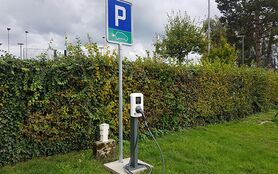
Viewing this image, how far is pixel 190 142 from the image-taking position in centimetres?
607

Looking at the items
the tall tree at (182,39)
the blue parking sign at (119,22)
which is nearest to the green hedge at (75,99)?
the blue parking sign at (119,22)

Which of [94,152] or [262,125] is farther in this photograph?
[262,125]

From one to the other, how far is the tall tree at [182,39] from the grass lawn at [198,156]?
31.2 feet

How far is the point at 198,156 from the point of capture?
16.9ft

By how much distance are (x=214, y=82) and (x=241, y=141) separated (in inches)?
105

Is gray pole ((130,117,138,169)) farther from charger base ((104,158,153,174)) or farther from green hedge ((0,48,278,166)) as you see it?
green hedge ((0,48,278,166))

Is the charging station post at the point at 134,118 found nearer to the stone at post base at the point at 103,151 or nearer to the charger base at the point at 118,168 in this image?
the charger base at the point at 118,168

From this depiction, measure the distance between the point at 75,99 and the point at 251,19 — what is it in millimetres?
28085

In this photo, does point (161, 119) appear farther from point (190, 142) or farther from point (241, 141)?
point (241, 141)

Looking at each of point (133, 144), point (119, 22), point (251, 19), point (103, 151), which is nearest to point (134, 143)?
point (133, 144)

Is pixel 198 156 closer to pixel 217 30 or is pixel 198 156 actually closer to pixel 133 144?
pixel 133 144

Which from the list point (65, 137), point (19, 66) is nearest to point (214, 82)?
point (65, 137)

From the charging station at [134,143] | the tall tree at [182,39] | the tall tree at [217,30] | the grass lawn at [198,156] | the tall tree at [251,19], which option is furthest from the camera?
the tall tree at [217,30]

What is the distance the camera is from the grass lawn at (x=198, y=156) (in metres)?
4.38
